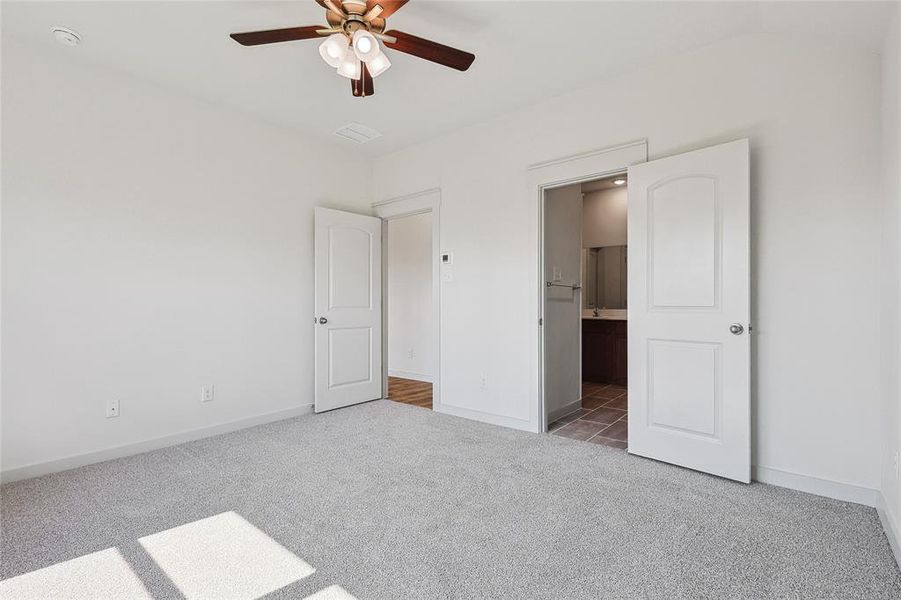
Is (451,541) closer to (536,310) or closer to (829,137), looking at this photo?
(536,310)

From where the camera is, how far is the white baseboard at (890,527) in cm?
174

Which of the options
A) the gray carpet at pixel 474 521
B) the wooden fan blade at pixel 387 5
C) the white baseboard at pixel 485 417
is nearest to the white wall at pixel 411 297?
the white baseboard at pixel 485 417

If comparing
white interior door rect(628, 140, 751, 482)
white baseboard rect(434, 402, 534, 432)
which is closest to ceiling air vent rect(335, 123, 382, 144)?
white interior door rect(628, 140, 751, 482)

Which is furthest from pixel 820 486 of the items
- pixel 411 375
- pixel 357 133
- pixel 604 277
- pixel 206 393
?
pixel 411 375

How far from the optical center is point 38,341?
2674mm

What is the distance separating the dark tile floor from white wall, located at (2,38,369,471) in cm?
Answer: 240

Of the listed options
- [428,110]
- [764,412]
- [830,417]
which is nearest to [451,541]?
[764,412]

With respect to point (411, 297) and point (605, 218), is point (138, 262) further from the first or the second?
point (605, 218)

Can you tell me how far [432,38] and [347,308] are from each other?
8.50 ft

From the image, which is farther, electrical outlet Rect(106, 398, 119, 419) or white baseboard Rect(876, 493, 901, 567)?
electrical outlet Rect(106, 398, 119, 419)

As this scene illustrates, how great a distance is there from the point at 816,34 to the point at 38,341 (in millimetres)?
4754

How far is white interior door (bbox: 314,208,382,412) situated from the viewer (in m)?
4.17

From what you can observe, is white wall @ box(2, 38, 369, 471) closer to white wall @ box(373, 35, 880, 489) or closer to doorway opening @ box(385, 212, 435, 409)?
doorway opening @ box(385, 212, 435, 409)

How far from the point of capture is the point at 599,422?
3812 mm
